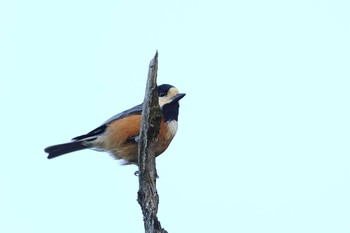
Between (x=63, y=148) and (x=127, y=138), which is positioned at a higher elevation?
(x=63, y=148)

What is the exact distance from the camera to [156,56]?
4.95m

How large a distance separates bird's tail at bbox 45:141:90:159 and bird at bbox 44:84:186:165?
72 mm

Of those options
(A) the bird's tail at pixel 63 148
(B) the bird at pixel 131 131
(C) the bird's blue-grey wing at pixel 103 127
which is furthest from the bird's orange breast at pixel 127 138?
(A) the bird's tail at pixel 63 148

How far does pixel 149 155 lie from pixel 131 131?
7.91 ft

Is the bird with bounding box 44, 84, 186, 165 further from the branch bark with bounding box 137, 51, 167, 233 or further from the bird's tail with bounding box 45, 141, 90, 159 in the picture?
the branch bark with bounding box 137, 51, 167, 233

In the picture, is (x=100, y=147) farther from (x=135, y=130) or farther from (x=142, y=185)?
(x=142, y=185)

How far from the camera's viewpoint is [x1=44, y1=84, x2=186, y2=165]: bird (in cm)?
786

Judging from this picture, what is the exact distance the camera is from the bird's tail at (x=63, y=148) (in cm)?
849

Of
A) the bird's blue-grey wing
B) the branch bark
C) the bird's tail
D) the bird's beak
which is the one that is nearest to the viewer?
the branch bark

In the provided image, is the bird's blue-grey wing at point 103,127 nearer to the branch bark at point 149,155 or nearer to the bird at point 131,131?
the bird at point 131,131

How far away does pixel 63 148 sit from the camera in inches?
335

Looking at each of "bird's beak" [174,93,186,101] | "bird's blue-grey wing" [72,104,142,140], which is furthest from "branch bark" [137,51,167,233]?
"bird's blue-grey wing" [72,104,142,140]

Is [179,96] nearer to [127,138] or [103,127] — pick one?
[127,138]

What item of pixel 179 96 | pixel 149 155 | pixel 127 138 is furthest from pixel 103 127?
pixel 149 155
